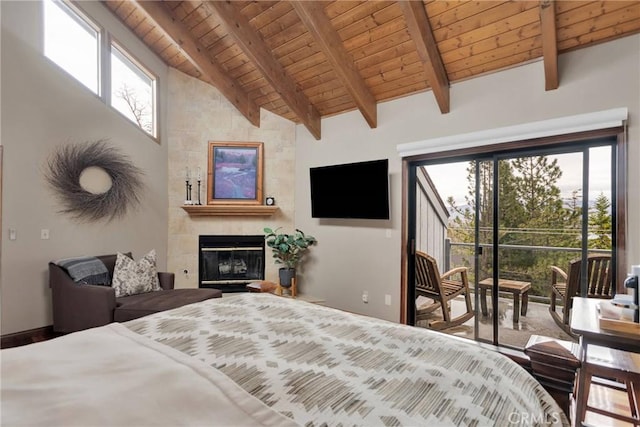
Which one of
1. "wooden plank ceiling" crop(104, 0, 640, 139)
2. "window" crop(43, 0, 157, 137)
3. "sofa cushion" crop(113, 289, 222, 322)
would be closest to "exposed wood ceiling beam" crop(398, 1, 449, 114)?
"wooden plank ceiling" crop(104, 0, 640, 139)

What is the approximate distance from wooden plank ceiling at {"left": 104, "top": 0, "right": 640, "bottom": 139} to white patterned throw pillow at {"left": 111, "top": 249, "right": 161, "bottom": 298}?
2.47 m

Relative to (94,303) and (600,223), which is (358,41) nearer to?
(600,223)

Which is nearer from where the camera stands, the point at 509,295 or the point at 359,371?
the point at 359,371

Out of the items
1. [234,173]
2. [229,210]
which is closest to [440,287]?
[229,210]

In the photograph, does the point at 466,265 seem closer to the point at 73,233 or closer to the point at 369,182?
the point at 369,182

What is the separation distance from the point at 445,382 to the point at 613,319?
1.26 metres

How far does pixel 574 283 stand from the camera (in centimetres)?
275

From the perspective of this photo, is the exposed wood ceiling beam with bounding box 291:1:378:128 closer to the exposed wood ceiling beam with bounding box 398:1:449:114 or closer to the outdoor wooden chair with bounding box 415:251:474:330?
the exposed wood ceiling beam with bounding box 398:1:449:114

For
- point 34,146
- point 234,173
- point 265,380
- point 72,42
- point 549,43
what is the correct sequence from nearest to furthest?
point 265,380, point 549,43, point 34,146, point 72,42, point 234,173

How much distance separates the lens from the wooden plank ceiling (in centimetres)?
258

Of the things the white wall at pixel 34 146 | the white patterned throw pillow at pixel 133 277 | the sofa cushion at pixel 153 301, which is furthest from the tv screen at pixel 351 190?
the white wall at pixel 34 146

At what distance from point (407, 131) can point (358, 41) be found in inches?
43.0

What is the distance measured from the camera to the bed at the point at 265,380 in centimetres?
80

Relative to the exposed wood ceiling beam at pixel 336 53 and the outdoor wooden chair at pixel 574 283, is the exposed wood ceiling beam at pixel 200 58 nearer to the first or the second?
the exposed wood ceiling beam at pixel 336 53
